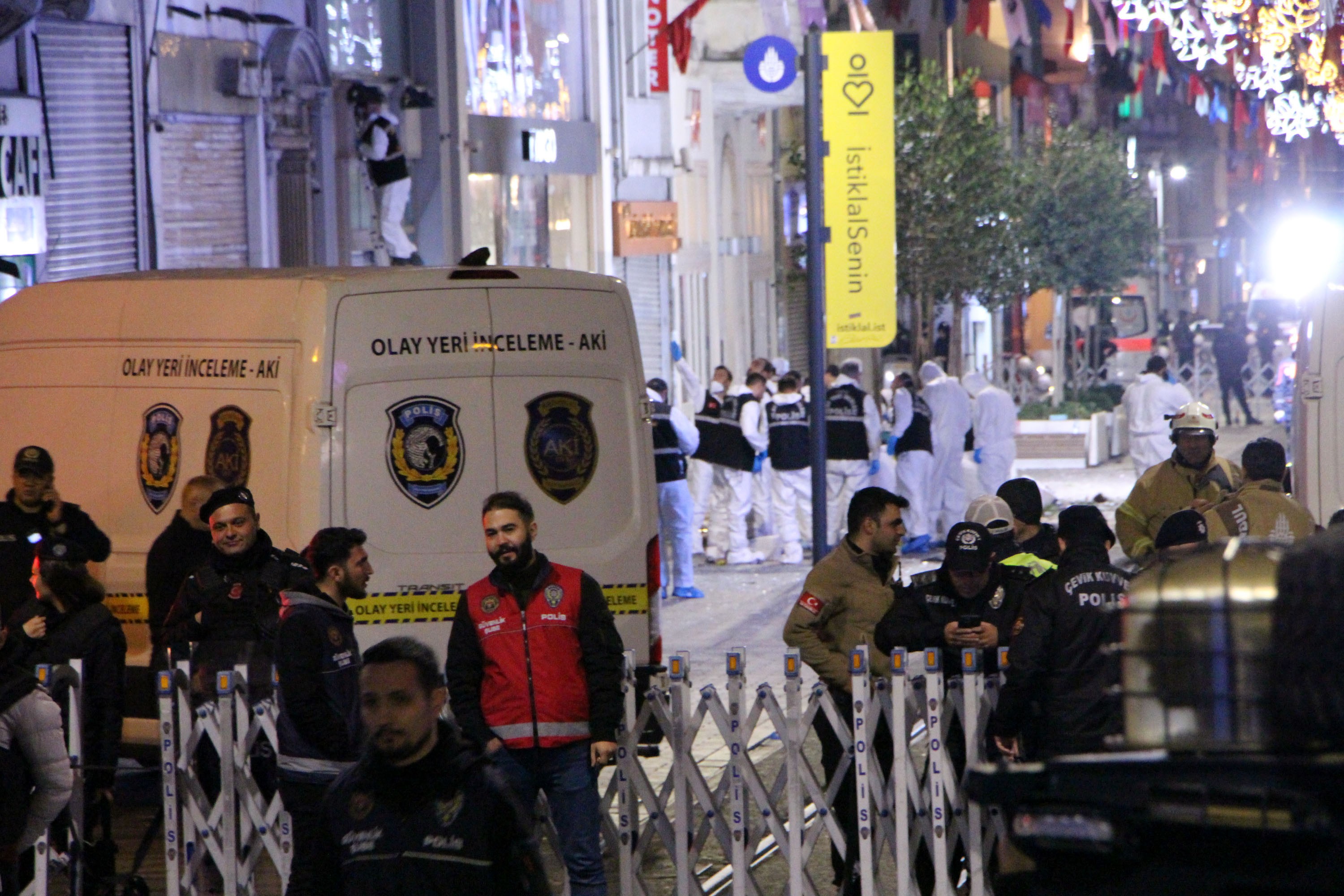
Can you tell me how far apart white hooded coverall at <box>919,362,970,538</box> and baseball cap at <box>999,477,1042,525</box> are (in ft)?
37.0

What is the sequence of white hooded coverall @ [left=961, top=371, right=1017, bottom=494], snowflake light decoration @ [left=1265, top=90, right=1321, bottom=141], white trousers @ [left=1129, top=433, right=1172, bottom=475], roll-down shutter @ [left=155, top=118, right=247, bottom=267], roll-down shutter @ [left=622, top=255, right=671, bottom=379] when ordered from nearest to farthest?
roll-down shutter @ [left=155, top=118, right=247, bottom=267], white hooded coverall @ [left=961, top=371, right=1017, bottom=494], snowflake light decoration @ [left=1265, top=90, right=1321, bottom=141], white trousers @ [left=1129, top=433, right=1172, bottom=475], roll-down shutter @ [left=622, top=255, right=671, bottom=379]

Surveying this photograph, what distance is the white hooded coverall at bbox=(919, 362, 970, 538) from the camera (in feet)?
66.9

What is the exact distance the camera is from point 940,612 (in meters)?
7.47

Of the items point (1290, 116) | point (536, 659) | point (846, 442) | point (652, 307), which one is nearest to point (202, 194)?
point (846, 442)

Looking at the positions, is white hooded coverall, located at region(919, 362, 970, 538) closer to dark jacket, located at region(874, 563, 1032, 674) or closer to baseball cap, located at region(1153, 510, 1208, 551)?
dark jacket, located at region(874, 563, 1032, 674)

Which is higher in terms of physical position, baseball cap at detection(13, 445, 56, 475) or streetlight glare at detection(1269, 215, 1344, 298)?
streetlight glare at detection(1269, 215, 1344, 298)

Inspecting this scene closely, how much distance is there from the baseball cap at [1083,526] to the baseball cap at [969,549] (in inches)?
12.9

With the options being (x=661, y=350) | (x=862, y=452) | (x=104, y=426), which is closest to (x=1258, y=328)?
(x=661, y=350)

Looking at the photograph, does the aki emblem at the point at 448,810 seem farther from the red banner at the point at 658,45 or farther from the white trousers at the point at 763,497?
the red banner at the point at 658,45

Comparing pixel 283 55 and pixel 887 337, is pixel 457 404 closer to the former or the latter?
pixel 887 337

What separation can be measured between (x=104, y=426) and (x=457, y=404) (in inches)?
77.4

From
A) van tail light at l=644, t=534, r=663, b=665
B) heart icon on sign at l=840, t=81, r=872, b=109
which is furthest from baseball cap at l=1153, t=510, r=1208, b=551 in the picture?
heart icon on sign at l=840, t=81, r=872, b=109

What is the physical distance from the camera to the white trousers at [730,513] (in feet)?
62.2

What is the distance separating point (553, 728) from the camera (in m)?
7.03
